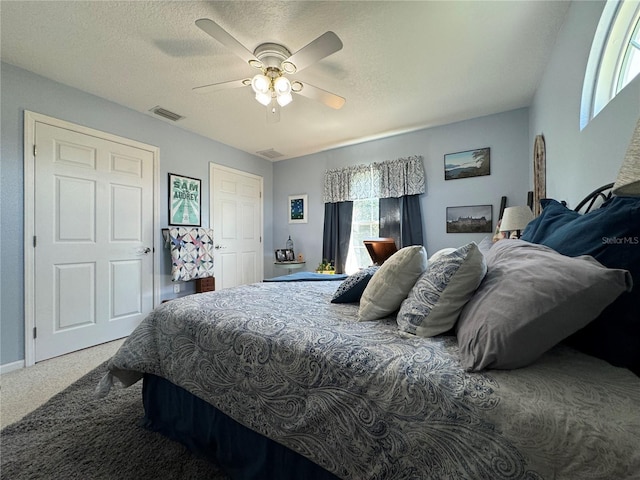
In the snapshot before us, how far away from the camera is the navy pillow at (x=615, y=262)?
714 millimetres

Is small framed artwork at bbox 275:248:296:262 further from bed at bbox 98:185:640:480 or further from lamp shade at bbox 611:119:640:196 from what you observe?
lamp shade at bbox 611:119:640:196

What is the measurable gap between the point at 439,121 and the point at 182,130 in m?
3.44

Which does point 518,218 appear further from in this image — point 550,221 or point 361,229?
point 361,229

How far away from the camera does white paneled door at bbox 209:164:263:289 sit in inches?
160

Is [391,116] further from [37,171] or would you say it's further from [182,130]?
[37,171]

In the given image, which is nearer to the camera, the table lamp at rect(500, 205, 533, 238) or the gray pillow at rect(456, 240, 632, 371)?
the gray pillow at rect(456, 240, 632, 371)

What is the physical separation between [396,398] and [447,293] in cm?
42

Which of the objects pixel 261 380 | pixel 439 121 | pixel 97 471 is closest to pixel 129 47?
pixel 261 380

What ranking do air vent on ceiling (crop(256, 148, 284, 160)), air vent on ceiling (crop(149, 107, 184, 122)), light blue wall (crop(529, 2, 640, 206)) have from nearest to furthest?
light blue wall (crop(529, 2, 640, 206)) → air vent on ceiling (crop(149, 107, 184, 122)) → air vent on ceiling (crop(256, 148, 284, 160))

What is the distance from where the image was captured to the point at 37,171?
242 cm

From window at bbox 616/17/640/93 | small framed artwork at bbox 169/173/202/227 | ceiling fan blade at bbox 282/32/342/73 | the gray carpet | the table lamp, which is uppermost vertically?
ceiling fan blade at bbox 282/32/342/73

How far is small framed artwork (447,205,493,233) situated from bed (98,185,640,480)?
2141 mm

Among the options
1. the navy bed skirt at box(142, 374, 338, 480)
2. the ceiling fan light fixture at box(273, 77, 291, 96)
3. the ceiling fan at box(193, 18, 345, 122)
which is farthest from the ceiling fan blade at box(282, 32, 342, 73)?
the navy bed skirt at box(142, 374, 338, 480)

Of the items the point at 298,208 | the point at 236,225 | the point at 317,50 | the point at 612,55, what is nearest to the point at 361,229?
the point at 298,208
